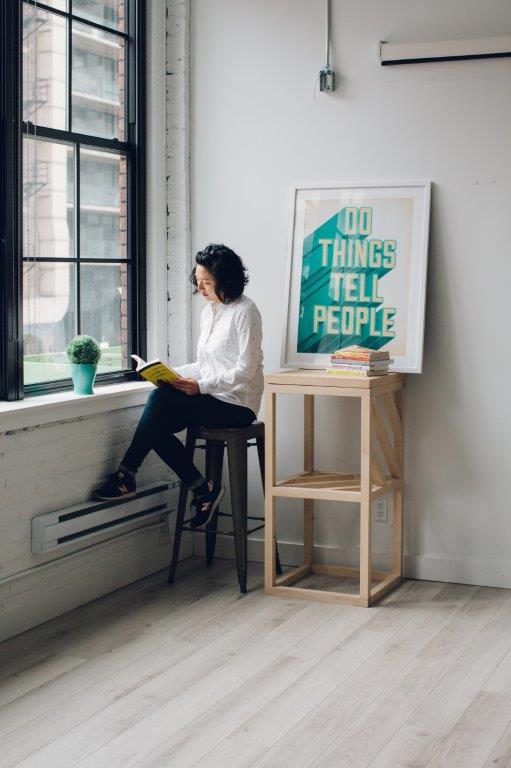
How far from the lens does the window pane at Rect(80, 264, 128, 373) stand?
444 centimetres

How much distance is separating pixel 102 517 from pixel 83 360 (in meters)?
0.66

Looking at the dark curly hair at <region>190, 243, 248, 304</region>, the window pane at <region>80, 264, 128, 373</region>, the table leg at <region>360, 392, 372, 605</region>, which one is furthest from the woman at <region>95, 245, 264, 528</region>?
the table leg at <region>360, 392, 372, 605</region>

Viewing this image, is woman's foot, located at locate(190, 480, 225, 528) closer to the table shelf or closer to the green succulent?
the table shelf

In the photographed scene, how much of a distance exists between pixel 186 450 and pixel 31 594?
949 millimetres

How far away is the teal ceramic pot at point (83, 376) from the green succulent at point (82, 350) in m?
0.02

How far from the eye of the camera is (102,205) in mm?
4531

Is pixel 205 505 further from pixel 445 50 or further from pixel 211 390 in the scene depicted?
pixel 445 50

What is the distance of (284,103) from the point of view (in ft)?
15.4

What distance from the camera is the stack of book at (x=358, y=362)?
419 cm

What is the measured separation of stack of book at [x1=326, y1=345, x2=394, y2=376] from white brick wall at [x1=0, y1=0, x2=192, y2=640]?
0.95 metres

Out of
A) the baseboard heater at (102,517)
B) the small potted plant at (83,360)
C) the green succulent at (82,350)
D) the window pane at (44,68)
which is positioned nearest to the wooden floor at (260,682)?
the baseboard heater at (102,517)

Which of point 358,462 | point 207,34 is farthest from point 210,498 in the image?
point 207,34

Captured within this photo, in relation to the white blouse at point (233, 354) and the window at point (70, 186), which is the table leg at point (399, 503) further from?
the window at point (70, 186)

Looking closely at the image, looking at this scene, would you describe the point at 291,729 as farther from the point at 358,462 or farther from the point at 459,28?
the point at 459,28
